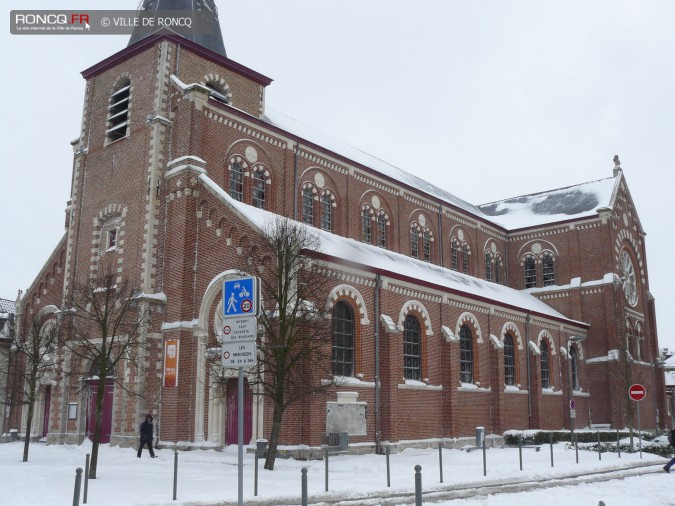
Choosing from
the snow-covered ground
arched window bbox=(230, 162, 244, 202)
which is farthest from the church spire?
the snow-covered ground

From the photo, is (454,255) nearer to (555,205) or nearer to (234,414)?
(555,205)

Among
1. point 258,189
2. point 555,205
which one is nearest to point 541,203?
point 555,205

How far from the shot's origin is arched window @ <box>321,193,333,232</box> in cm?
3419

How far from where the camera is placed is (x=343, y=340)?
26.8 meters

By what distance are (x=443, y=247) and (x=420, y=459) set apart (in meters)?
19.4

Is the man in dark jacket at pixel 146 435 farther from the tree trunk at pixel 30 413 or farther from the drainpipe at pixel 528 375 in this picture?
the drainpipe at pixel 528 375

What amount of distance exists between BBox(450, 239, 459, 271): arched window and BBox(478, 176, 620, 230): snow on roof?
810cm

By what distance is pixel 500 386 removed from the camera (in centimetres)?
3484

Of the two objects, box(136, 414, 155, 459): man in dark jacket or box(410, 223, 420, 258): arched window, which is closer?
box(136, 414, 155, 459): man in dark jacket

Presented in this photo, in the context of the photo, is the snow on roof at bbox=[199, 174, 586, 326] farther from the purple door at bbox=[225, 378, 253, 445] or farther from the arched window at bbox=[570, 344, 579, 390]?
the purple door at bbox=[225, 378, 253, 445]

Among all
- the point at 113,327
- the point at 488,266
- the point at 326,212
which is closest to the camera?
the point at 113,327

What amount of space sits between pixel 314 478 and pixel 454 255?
2706 cm

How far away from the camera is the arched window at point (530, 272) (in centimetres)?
4859

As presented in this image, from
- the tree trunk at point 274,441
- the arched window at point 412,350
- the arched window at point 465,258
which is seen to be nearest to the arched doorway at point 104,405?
the tree trunk at point 274,441
